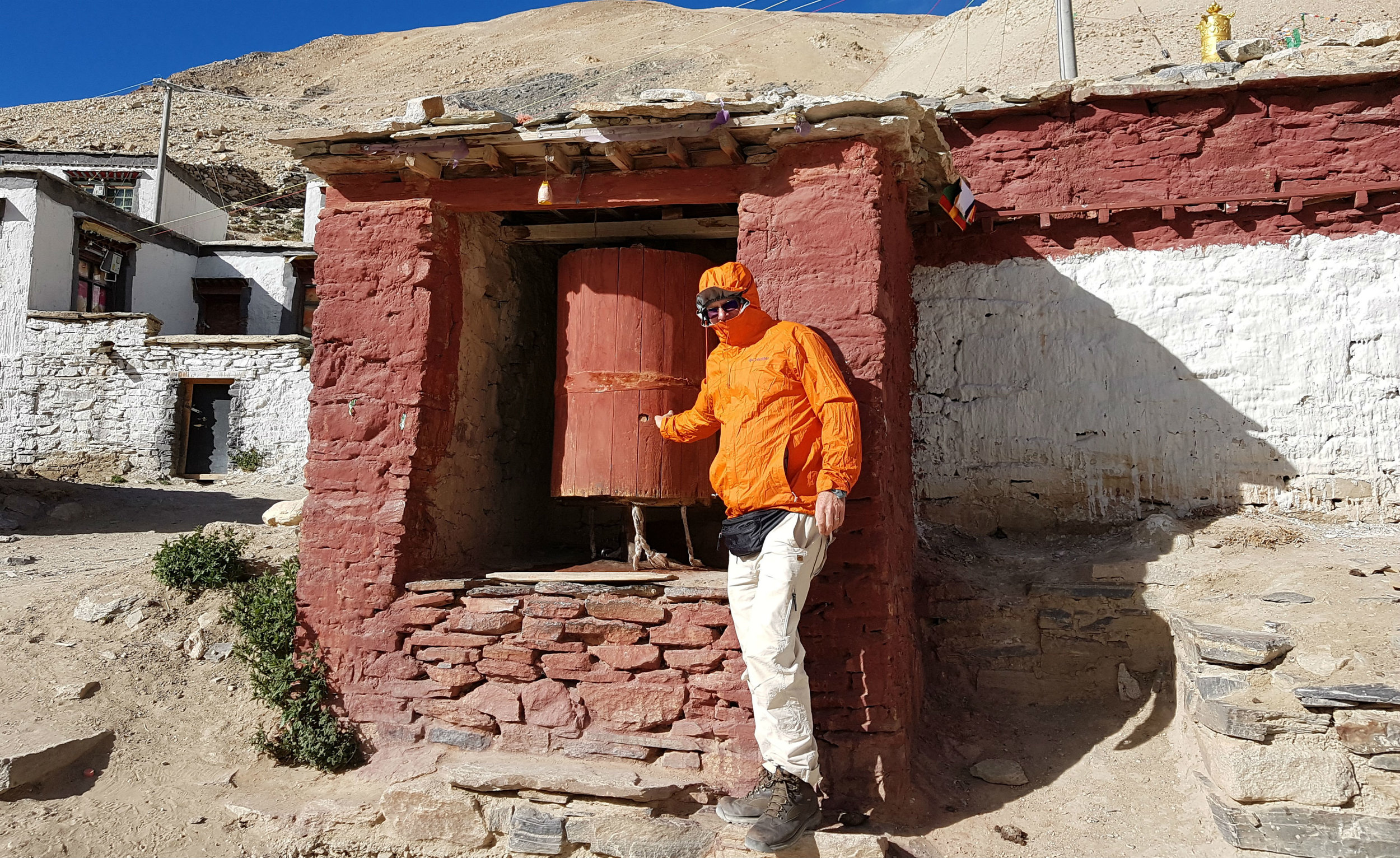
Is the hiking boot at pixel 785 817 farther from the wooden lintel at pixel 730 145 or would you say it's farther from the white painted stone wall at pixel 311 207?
the white painted stone wall at pixel 311 207

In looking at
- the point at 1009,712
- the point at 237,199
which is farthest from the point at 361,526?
the point at 237,199

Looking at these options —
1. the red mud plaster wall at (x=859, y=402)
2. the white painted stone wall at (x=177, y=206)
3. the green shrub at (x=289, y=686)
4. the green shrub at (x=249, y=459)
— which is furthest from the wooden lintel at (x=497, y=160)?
the white painted stone wall at (x=177, y=206)

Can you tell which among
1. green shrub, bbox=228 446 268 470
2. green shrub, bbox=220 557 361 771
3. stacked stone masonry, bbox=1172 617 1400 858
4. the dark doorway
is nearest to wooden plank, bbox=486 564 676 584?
green shrub, bbox=220 557 361 771

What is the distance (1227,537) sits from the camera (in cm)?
537

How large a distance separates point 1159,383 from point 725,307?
3550mm

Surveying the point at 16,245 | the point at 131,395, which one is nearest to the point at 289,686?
the point at 131,395

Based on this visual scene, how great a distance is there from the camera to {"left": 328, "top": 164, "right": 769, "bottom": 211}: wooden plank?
4.62 metres

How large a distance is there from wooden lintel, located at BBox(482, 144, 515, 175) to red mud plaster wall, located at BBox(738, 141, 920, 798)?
1253 millimetres

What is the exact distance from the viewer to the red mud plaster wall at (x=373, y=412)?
15.3 ft

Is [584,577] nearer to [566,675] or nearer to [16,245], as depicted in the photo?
[566,675]

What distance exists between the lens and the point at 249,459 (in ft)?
52.1

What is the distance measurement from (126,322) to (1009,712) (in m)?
16.6

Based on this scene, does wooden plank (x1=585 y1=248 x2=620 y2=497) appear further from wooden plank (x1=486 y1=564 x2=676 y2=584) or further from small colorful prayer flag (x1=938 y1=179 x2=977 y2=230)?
small colorful prayer flag (x1=938 y1=179 x2=977 y2=230)

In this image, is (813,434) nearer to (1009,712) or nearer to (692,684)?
(692,684)
